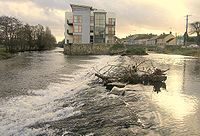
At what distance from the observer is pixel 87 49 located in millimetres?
101062

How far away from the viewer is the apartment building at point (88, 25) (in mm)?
102438

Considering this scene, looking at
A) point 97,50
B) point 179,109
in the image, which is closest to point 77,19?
point 97,50

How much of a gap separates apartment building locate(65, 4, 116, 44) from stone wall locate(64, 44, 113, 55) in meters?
2.87

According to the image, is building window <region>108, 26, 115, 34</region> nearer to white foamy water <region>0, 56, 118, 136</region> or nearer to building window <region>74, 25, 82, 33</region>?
building window <region>74, 25, 82, 33</region>

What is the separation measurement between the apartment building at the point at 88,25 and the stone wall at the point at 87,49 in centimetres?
287

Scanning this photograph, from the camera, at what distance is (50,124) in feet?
49.9

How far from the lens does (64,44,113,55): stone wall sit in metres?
99.3

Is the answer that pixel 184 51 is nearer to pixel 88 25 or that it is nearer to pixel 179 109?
pixel 88 25

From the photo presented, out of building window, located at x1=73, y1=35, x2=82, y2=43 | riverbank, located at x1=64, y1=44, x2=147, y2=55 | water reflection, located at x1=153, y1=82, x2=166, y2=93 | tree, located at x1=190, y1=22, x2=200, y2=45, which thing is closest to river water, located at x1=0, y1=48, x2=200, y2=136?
water reflection, located at x1=153, y1=82, x2=166, y2=93

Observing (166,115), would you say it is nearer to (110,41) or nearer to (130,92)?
(130,92)

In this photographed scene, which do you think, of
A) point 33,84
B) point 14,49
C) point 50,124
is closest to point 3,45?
point 14,49

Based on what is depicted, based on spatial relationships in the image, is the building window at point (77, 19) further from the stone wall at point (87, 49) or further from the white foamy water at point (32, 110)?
the white foamy water at point (32, 110)

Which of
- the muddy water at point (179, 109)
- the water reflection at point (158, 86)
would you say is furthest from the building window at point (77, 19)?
the muddy water at point (179, 109)

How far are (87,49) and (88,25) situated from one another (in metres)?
8.04
